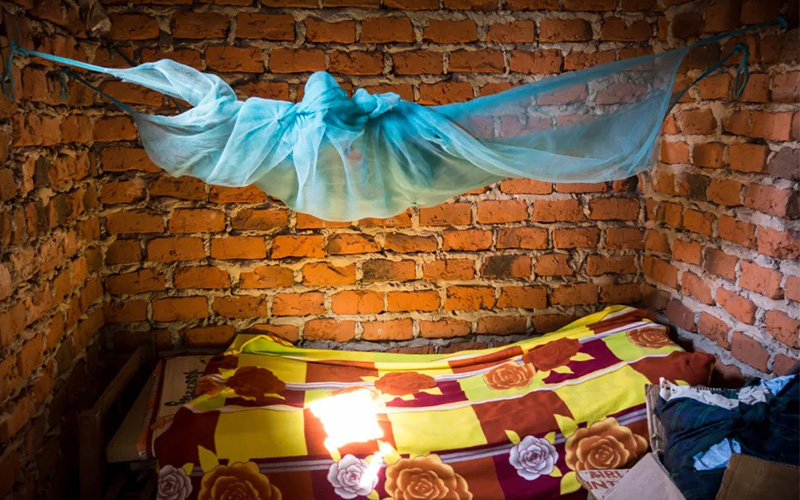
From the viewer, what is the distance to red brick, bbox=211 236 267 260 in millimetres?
2084

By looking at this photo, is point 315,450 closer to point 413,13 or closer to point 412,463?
point 412,463

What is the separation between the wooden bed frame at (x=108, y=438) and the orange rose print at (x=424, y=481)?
708mm

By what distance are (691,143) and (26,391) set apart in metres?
A: 2.05

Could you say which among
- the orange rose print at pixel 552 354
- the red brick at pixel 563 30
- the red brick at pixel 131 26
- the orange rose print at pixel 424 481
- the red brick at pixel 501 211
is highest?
Result: the red brick at pixel 563 30

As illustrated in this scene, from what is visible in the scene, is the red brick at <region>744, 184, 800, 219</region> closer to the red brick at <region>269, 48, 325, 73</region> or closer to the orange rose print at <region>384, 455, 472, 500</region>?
the orange rose print at <region>384, 455, 472, 500</region>

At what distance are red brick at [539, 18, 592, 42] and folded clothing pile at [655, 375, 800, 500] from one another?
1193 millimetres

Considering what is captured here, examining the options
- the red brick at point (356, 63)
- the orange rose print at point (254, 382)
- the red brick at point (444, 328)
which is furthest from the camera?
the red brick at point (444, 328)

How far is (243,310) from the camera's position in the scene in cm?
213

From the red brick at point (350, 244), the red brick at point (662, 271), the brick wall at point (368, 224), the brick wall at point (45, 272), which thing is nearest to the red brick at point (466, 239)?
the brick wall at point (368, 224)

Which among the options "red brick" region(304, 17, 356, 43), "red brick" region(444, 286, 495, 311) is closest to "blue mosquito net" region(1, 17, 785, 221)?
"red brick" region(304, 17, 356, 43)

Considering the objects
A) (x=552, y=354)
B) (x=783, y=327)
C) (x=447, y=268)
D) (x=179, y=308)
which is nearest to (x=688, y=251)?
(x=783, y=327)

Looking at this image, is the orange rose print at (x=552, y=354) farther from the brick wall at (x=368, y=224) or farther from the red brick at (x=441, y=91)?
the red brick at (x=441, y=91)

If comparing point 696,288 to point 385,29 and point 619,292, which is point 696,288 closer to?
point 619,292

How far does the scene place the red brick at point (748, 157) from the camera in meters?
1.72
